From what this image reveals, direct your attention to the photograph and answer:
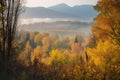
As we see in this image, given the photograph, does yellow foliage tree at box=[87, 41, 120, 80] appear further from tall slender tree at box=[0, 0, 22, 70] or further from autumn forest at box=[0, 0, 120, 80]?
tall slender tree at box=[0, 0, 22, 70]

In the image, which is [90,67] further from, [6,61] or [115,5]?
[6,61]

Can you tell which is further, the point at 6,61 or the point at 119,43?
the point at 119,43

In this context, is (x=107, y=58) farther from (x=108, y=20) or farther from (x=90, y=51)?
(x=108, y=20)

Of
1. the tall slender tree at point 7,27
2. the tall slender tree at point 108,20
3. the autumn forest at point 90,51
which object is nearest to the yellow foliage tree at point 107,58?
the autumn forest at point 90,51

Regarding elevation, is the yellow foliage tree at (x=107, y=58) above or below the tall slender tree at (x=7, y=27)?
below

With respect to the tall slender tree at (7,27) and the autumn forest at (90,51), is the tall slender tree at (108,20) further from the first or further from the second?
the tall slender tree at (7,27)

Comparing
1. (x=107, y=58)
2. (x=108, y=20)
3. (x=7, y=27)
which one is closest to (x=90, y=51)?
(x=107, y=58)

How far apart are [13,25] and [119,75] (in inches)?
417

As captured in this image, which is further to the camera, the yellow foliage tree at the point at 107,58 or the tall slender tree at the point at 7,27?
the yellow foliage tree at the point at 107,58

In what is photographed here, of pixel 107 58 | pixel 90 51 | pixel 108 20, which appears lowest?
pixel 107 58

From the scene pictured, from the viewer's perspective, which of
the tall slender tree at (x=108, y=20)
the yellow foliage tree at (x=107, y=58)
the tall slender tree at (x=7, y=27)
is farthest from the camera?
the yellow foliage tree at (x=107, y=58)

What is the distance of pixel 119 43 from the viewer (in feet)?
88.3

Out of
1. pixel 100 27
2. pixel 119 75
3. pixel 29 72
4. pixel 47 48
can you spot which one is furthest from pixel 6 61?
pixel 47 48

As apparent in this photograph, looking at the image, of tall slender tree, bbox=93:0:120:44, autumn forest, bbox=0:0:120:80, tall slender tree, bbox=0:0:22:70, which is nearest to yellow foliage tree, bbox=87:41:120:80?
autumn forest, bbox=0:0:120:80
